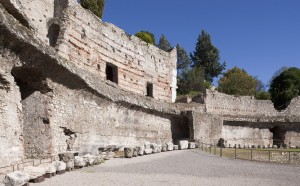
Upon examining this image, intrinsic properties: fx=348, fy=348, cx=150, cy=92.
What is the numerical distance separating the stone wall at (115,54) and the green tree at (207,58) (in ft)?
111

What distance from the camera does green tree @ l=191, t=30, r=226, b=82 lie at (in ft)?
205

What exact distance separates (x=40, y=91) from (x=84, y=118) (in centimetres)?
327

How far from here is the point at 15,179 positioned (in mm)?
6840

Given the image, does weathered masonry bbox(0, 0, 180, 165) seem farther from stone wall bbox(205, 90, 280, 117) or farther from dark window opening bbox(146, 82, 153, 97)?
stone wall bbox(205, 90, 280, 117)

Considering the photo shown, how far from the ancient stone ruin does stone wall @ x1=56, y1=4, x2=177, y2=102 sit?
0.06 metres

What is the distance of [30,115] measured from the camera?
11.6 metres

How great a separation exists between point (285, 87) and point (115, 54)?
101 ft

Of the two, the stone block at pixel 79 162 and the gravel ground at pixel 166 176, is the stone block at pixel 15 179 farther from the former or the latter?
the stone block at pixel 79 162

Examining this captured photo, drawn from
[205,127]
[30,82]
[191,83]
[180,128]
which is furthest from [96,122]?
[191,83]

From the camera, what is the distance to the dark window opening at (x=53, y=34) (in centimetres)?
1762

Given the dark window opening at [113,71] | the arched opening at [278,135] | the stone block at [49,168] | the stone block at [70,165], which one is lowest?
the arched opening at [278,135]

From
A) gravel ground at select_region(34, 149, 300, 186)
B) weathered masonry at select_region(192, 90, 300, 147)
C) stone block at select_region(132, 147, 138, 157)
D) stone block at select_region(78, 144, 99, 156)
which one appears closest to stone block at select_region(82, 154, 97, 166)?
gravel ground at select_region(34, 149, 300, 186)

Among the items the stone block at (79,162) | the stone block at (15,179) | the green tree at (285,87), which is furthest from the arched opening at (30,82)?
the green tree at (285,87)

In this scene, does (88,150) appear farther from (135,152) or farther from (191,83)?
(191,83)
